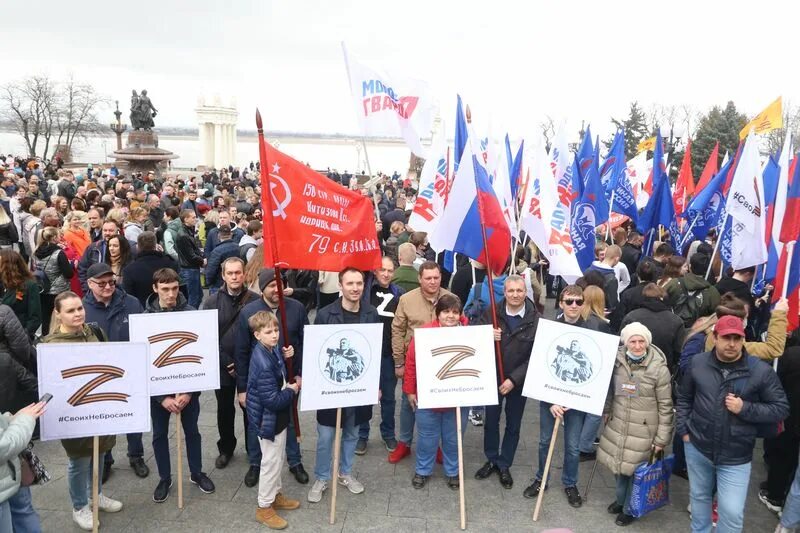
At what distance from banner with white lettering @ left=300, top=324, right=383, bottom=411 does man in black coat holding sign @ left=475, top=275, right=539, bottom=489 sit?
3.76ft

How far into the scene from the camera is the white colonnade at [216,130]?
2215 inches

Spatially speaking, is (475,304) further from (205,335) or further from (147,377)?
(147,377)

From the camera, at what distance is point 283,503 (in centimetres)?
462

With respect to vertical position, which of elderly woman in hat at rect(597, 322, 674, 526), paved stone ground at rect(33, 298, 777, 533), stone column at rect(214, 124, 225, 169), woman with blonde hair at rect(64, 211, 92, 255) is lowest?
paved stone ground at rect(33, 298, 777, 533)

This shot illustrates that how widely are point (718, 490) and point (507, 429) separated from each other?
1710 millimetres

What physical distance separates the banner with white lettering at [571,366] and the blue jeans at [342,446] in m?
1.54

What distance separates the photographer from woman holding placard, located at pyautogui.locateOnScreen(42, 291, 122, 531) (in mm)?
4113

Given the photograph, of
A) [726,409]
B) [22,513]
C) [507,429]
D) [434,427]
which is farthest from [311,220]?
[726,409]

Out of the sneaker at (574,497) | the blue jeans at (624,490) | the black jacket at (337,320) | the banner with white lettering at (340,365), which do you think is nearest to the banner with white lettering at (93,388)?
the banner with white lettering at (340,365)

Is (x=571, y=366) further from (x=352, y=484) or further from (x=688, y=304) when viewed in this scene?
(x=688, y=304)

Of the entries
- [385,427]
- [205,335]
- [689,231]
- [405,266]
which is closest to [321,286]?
[405,266]

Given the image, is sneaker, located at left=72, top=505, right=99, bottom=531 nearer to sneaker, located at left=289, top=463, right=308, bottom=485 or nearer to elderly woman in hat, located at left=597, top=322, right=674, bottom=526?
sneaker, located at left=289, top=463, right=308, bottom=485

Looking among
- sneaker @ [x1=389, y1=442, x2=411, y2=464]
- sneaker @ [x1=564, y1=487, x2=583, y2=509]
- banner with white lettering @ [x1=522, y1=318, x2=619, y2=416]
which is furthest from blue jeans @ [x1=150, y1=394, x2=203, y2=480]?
sneaker @ [x1=564, y1=487, x2=583, y2=509]

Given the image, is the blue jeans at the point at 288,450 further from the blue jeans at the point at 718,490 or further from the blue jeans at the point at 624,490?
the blue jeans at the point at 718,490
